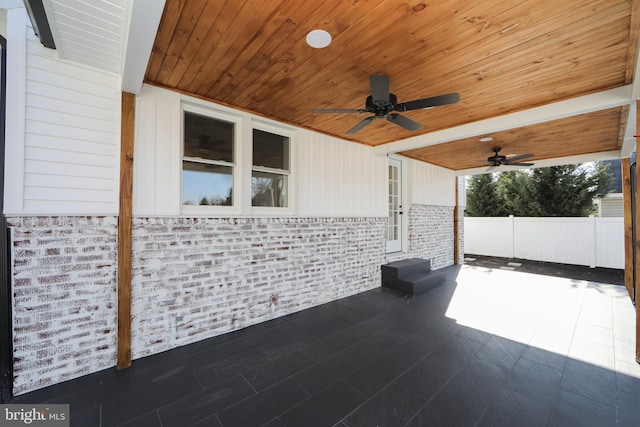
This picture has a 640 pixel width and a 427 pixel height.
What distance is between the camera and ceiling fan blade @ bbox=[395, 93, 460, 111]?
Result: 93.0 inches

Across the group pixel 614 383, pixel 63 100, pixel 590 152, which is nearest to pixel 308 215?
pixel 63 100

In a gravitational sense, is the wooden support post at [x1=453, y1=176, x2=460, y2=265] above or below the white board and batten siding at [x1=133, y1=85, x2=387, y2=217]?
below

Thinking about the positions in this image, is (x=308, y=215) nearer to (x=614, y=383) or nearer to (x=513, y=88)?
(x=513, y=88)

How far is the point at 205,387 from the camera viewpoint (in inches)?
88.4

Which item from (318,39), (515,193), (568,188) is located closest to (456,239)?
(568,188)

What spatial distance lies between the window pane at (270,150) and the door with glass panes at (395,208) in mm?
3046

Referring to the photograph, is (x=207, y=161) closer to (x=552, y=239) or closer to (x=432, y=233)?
(x=432, y=233)

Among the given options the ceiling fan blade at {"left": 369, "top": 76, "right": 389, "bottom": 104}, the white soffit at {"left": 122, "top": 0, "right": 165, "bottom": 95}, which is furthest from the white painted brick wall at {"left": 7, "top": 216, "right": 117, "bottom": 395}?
the ceiling fan blade at {"left": 369, "top": 76, "right": 389, "bottom": 104}

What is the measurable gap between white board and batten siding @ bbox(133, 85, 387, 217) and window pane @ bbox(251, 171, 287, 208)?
18 centimetres

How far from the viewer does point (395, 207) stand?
20.5 ft

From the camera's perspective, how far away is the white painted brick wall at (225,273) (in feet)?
8.98

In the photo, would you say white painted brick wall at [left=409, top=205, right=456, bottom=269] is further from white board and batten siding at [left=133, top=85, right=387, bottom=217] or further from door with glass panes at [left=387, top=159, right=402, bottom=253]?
white board and batten siding at [left=133, top=85, right=387, bottom=217]

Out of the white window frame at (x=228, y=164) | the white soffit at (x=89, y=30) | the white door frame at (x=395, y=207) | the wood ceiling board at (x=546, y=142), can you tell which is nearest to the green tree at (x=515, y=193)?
the wood ceiling board at (x=546, y=142)

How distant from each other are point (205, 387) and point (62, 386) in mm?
1245
